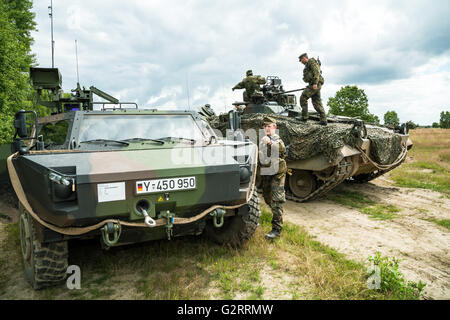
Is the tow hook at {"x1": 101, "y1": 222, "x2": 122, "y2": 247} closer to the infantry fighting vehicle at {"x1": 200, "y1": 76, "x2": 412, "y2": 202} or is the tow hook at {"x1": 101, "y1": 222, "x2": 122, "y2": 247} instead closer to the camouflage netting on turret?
the infantry fighting vehicle at {"x1": 200, "y1": 76, "x2": 412, "y2": 202}

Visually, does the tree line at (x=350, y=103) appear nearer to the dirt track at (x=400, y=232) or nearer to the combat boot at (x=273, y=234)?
the dirt track at (x=400, y=232)

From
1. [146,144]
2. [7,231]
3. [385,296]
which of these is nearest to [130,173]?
[146,144]

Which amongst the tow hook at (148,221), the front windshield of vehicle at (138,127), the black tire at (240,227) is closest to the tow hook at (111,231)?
the tow hook at (148,221)

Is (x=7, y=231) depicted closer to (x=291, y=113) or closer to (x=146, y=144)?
(x=146, y=144)

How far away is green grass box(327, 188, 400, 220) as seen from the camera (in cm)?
630

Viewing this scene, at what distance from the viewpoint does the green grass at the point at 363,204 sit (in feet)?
20.7

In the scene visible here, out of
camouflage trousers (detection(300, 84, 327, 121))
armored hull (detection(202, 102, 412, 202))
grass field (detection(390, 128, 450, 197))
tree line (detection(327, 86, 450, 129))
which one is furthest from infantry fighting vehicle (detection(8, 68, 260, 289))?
tree line (detection(327, 86, 450, 129))

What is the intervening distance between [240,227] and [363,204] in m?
3.90

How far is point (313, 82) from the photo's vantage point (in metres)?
7.61

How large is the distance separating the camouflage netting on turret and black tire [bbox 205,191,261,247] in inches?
120

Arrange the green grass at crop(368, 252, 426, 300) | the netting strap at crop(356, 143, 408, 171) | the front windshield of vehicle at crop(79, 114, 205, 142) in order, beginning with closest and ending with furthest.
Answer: the green grass at crop(368, 252, 426, 300) < the front windshield of vehicle at crop(79, 114, 205, 142) < the netting strap at crop(356, 143, 408, 171)

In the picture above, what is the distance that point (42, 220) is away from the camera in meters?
3.08

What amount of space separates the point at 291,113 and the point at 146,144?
548 centimetres

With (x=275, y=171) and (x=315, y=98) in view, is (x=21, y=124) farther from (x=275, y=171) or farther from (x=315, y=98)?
(x=315, y=98)
